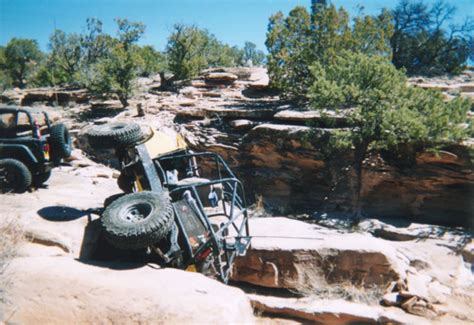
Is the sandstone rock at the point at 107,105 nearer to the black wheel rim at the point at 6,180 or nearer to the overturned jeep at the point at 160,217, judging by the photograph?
the black wheel rim at the point at 6,180

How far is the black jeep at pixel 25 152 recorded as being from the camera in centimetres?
716

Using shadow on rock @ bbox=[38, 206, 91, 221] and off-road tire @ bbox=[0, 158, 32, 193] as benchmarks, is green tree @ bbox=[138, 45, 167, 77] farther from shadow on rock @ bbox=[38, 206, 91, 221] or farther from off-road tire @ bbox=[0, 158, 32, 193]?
shadow on rock @ bbox=[38, 206, 91, 221]

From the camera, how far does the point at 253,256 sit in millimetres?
6707

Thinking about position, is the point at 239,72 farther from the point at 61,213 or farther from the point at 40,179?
the point at 61,213

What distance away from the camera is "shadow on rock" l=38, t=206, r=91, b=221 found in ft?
20.6

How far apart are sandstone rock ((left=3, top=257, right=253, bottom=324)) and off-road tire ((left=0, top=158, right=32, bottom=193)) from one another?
3.04 m

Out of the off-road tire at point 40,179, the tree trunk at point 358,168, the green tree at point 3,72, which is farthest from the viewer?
the green tree at point 3,72

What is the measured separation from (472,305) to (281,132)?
7.52 m

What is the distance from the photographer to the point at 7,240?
5.09 metres

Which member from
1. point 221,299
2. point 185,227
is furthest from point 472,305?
point 185,227

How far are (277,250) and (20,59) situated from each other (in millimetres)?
39988

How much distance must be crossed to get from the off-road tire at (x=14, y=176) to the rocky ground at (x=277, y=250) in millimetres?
228

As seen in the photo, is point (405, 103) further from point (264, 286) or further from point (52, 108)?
point (52, 108)

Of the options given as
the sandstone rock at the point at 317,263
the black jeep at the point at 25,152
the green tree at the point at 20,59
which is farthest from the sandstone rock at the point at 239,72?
the green tree at the point at 20,59
